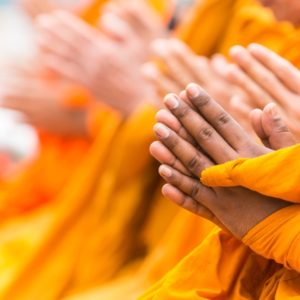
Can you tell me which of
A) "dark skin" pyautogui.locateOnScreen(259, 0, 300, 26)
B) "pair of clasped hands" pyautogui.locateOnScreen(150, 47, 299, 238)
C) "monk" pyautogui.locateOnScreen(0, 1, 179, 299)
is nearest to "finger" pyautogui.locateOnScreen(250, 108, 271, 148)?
"pair of clasped hands" pyautogui.locateOnScreen(150, 47, 299, 238)

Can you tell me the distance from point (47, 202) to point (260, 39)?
0.70 meters

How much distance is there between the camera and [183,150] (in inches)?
36.1

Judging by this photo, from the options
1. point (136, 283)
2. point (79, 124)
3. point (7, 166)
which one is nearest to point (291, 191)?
point (136, 283)

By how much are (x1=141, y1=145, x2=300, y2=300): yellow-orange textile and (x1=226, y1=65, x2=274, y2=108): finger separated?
0.18 m

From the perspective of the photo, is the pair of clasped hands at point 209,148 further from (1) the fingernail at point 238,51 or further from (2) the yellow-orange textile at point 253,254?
(1) the fingernail at point 238,51

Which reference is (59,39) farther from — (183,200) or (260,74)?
(183,200)

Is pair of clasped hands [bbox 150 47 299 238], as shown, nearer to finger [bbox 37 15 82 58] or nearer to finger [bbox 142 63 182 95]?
Result: finger [bbox 142 63 182 95]

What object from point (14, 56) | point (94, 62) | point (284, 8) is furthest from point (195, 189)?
point (14, 56)

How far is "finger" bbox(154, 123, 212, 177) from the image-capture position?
92cm

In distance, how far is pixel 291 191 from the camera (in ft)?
2.85

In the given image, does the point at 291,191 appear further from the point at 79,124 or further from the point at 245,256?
the point at 79,124

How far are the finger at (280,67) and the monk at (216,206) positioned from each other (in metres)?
0.13

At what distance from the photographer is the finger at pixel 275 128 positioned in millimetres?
919

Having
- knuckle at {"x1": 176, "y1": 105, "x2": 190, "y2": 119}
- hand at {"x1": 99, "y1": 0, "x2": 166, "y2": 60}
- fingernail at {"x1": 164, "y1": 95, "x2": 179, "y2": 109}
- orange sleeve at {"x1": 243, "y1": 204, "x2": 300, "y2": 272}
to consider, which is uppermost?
hand at {"x1": 99, "y1": 0, "x2": 166, "y2": 60}
